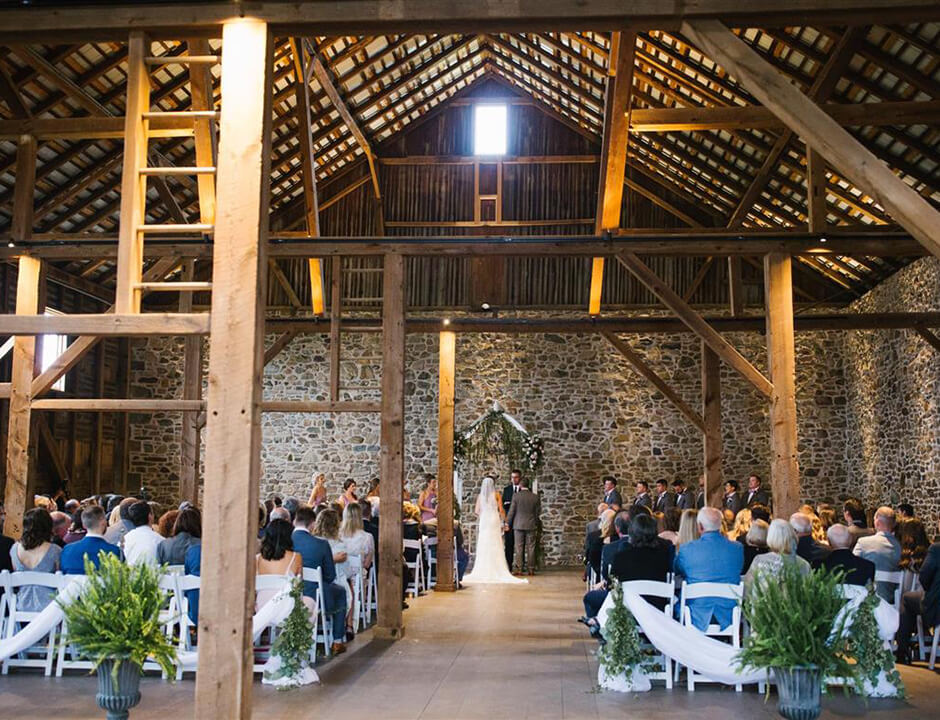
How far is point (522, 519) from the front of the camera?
1438 centimetres

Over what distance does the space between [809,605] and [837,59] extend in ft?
25.7

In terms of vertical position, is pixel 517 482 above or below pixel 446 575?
above

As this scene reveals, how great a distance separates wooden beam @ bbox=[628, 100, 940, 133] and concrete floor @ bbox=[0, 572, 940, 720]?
4925mm

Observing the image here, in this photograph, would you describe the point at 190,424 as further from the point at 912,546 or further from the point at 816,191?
the point at 912,546

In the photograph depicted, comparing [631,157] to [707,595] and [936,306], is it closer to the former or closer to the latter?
[936,306]

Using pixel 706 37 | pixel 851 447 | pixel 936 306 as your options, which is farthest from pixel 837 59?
pixel 851 447

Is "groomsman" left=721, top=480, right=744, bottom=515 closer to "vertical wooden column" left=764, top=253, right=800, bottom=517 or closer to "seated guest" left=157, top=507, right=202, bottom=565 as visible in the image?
"vertical wooden column" left=764, top=253, right=800, bottom=517

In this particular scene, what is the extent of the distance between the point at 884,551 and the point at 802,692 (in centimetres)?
342

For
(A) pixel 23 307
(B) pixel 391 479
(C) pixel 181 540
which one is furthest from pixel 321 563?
(A) pixel 23 307

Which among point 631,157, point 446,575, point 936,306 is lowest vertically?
point 446,575

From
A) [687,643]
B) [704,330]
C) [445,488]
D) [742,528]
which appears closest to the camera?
[687,643]

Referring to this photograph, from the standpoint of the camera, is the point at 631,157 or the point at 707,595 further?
the point at 631,157

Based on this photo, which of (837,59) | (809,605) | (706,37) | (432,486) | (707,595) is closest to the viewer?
(809,605)

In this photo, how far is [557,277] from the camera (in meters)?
17.6
